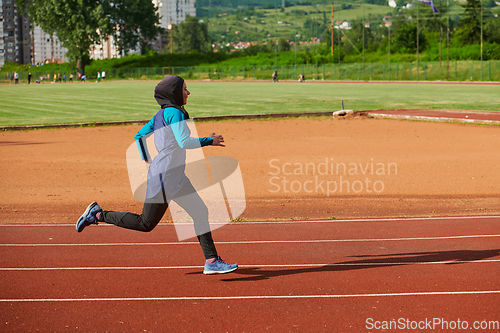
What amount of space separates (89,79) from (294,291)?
321 feet

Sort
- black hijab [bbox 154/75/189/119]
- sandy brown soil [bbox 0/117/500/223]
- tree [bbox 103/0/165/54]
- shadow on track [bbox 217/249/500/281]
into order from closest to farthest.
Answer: black hijab [bbox 154/75/189/119]
shadow on track [bbox 217/249/500/281]
sandy brown soil [bbox 0/117/500/223]
tree [bbox 103/0/165/54]

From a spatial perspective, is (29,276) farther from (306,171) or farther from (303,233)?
(306,171)

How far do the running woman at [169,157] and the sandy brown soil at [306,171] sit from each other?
3.55m

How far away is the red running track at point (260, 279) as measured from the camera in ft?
16.5

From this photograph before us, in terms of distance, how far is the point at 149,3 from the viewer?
9494 cm

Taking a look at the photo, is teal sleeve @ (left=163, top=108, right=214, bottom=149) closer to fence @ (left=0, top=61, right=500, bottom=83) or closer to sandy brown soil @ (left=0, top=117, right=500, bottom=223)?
sandy brown soil @ (left=0, top=117, right=500, bottom=223)

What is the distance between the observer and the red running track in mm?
5031

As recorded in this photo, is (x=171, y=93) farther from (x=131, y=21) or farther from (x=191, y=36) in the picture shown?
(x=191, y=36)

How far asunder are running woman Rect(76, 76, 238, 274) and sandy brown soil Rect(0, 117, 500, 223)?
3.55 meters

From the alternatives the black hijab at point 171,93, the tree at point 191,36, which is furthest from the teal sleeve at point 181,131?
the tree at point 191,36

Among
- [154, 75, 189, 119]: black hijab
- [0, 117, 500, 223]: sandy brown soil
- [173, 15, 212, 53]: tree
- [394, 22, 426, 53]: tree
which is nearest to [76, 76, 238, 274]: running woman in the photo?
[154, 75, 189, 119]: black hijab

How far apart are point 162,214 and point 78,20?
84528mm

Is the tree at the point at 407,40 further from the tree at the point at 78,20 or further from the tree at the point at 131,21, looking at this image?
the tree at the point at 78,20

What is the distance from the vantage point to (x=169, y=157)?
5.52 metres
